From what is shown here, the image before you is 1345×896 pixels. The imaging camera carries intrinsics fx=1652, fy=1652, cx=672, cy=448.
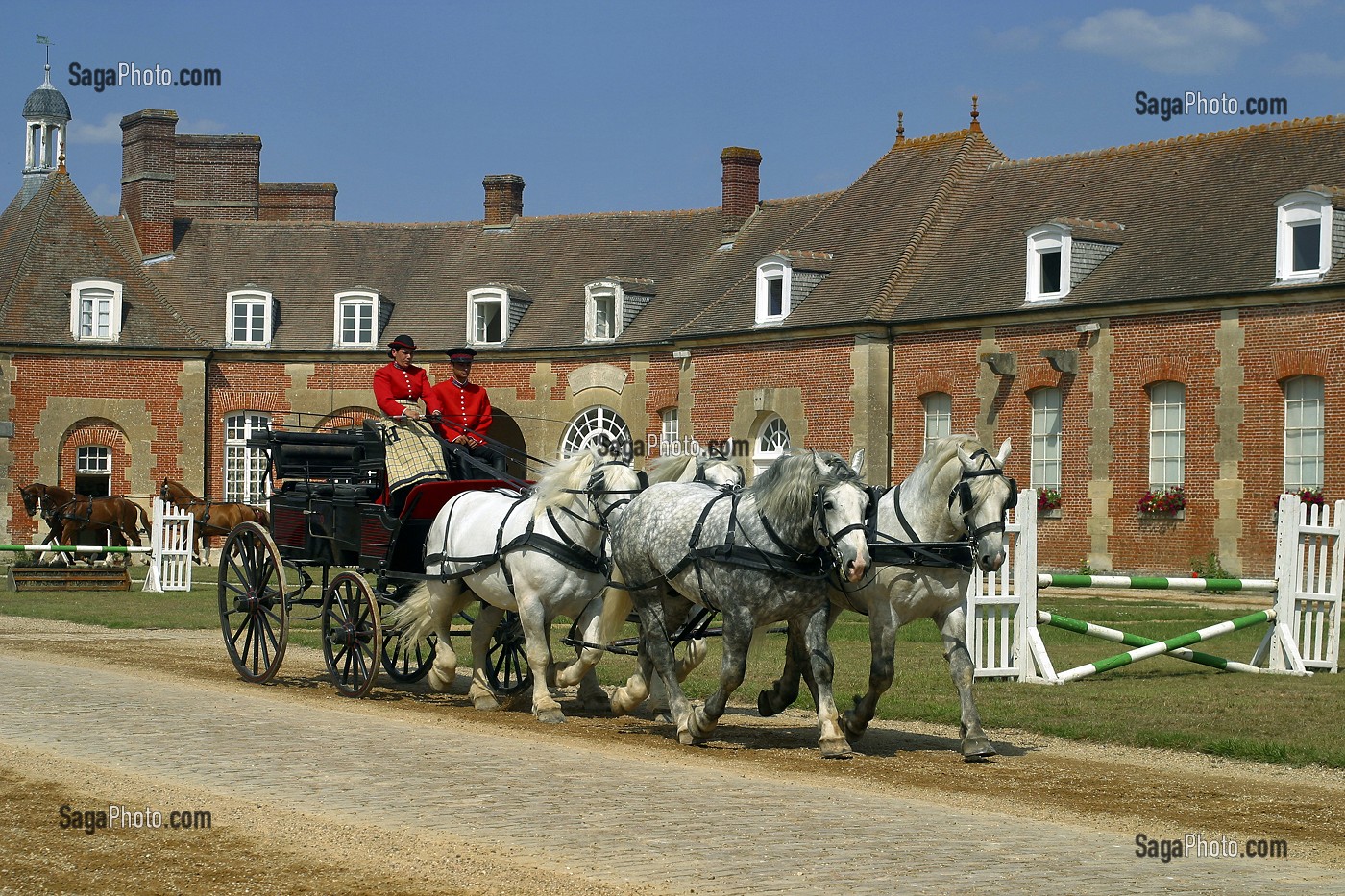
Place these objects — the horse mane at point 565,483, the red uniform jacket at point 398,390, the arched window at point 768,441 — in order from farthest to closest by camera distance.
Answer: the arched window at point 768,441 < the red uniform jacket at point 398,390 < the horse mane at point 565,483

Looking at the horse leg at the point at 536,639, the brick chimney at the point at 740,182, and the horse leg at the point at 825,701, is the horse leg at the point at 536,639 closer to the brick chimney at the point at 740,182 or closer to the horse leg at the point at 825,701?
the horse leg at the point at 825,701

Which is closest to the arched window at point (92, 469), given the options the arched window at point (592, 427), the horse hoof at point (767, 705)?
the arched window at point (592, 427)

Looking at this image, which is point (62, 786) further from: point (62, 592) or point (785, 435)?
point (785, 435)

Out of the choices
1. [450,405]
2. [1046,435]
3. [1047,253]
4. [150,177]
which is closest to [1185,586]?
[450,405]

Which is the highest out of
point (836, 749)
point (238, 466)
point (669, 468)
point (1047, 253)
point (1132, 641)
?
point (1047, 253)

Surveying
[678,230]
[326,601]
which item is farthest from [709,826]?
[678,230]

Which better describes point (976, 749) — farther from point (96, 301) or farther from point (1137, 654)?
point (96, 301)

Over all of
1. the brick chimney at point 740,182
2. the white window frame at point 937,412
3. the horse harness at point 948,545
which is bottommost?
the horse harness at point 948,545

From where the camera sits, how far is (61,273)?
122 feet

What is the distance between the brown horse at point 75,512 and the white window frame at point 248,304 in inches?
355

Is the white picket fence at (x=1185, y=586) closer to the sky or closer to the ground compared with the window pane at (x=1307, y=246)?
closer to the ground

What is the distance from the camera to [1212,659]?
43.4 feet

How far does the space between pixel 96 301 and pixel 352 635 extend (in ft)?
91.9

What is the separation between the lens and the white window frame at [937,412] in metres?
29.8
